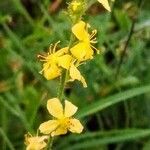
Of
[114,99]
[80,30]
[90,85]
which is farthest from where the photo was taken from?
[90,85]

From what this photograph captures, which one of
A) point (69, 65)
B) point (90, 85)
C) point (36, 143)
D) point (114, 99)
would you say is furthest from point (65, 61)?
point (90, 85)

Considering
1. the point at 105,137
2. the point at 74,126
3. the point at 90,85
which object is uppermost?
the point at 90,85

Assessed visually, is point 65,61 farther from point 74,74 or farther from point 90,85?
point 90,85

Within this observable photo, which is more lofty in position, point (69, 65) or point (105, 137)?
point (105, 137)

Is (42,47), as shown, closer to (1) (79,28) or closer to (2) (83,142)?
(2) (83,142)

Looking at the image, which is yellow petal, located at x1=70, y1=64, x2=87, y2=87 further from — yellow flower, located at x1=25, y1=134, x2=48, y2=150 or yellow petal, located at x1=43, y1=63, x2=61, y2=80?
yellow flower, located at x1=25, y1=134, x2=48, y2=150

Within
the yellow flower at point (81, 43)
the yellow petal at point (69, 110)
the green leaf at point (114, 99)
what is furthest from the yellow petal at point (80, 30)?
the green leaf at point (114, 99)

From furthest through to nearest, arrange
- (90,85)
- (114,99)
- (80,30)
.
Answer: (90,85) < (114,99) < (80,30)
